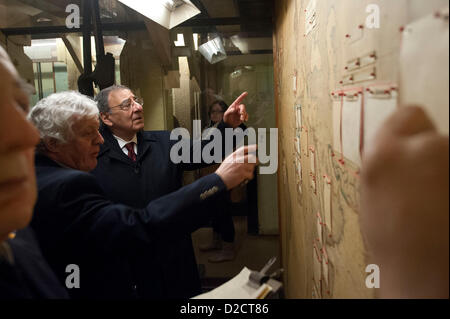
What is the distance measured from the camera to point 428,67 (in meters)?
0.39

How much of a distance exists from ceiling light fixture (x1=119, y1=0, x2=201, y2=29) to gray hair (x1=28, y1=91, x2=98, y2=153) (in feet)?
3.20

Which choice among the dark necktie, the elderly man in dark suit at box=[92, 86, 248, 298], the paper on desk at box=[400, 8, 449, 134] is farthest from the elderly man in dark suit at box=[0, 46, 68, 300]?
the dark necktie

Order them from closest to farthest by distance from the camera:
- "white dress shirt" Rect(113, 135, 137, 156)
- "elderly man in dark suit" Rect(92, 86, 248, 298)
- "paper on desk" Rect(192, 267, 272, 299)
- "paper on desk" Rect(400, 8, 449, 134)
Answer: "paper on desk" Rect(400, 8, 449, 134) < "paper on desk" Rect(192, 267, 272, 299) < "elderly man in dark suit" Rect(92, 86, 248, 298) < "white dress shirt" Rect(113, 135, 137, 156)

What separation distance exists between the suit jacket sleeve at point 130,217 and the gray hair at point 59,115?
16 cm

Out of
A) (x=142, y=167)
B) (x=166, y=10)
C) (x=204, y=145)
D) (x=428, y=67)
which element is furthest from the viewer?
(x=166, y=10)

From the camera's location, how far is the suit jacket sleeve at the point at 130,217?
33.4 inches

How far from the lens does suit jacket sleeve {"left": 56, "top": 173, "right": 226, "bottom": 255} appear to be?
850mm

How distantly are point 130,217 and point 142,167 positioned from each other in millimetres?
479

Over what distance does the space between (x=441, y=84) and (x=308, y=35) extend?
814 millimetres

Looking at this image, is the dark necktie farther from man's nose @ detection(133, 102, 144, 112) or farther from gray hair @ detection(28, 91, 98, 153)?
gray hair @ detection(28, 91, 98, 153)

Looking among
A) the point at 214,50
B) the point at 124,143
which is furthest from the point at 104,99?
the point at 214,50

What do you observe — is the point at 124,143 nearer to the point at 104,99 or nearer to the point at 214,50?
the point at 104,99

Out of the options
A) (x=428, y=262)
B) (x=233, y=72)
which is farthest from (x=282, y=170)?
(x=428, y=262)

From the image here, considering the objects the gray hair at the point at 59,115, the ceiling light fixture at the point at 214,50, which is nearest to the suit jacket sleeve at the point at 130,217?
the gray hair at the point at 59,115
